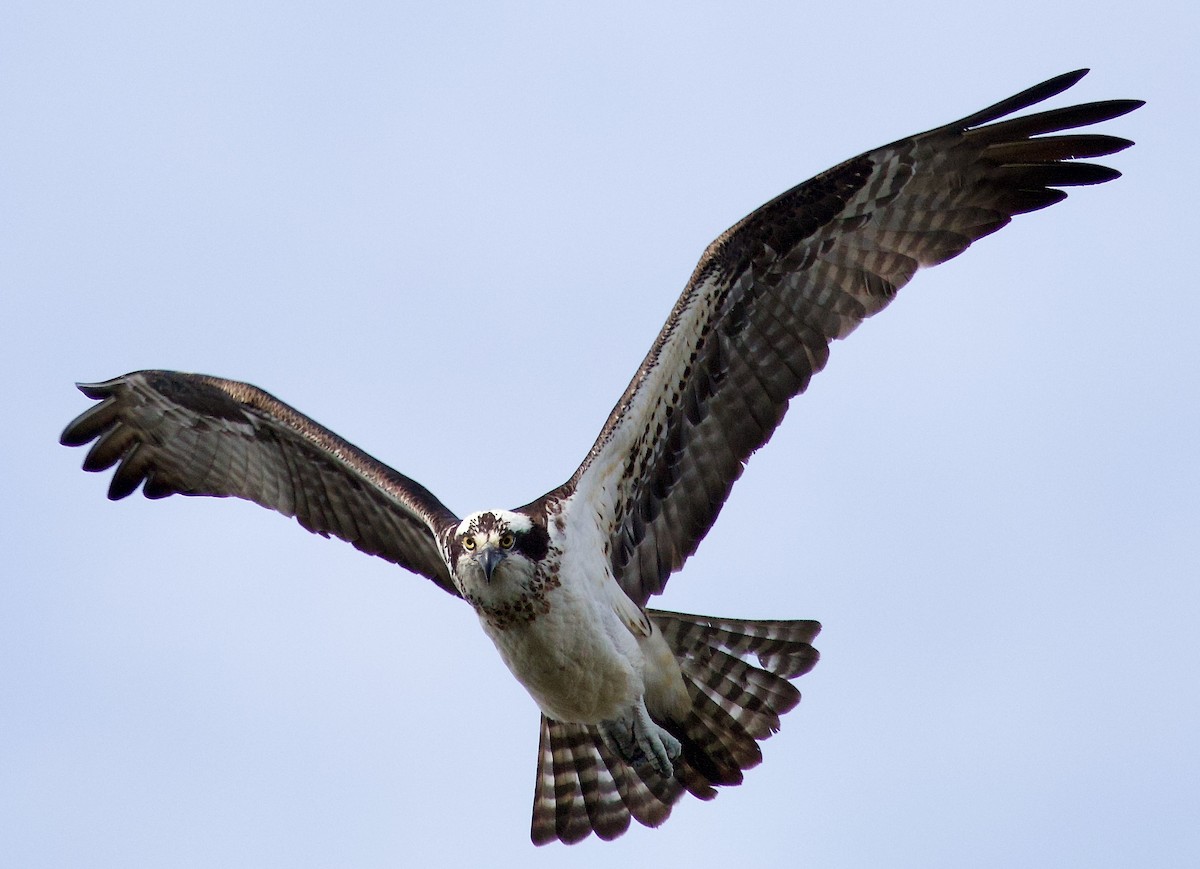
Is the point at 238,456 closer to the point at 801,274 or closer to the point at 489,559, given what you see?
the point at 489,559

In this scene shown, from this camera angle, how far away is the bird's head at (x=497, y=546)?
9641 mm

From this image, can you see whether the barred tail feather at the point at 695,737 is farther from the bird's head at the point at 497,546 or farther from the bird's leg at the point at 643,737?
the bird's head at the point at 497,546

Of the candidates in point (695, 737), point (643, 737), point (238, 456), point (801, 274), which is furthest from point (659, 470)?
point (238, 456)

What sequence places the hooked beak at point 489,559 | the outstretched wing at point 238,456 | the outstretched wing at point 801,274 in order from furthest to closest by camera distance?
1. the outstretched wing at point 238,456
2. the outstretched wing at point 801,274
3. the hooked beak at point 489,559

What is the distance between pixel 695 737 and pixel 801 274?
2803mm

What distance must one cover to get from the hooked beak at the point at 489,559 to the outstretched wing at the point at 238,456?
1.60 metres

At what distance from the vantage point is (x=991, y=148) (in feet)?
33.5

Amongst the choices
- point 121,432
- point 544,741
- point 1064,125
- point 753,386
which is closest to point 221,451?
point 121,432

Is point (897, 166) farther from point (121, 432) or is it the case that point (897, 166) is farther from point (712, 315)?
point (121, 432)

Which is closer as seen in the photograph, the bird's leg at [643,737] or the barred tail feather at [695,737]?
the bird's leg at [643,737]

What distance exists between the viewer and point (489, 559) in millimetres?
9609

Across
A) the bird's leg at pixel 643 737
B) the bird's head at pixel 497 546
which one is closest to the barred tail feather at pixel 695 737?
the bird's leg at pixel 643 737

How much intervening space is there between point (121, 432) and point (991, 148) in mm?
5395

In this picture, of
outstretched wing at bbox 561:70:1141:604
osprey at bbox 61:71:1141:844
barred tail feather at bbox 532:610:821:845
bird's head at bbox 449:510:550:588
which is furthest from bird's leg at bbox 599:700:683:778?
bird's head at bbox 449:510:550:588
